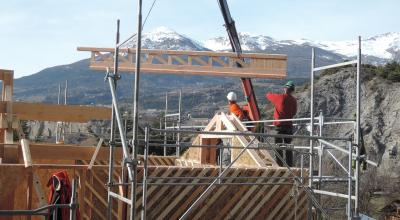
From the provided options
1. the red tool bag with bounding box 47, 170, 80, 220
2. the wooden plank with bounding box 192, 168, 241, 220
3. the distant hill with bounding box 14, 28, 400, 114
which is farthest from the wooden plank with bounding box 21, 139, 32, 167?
the distant hill with bounding box 14, 28, 400, 114

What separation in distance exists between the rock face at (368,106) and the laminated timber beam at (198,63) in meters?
18.6

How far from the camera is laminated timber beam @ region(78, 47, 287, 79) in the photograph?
51.1ft

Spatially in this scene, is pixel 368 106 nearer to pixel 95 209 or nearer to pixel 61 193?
pixel 95 209

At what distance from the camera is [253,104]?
16.9 meters

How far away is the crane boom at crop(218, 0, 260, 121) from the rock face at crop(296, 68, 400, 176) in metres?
17.3

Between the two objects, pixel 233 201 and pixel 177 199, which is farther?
pixel 233 201

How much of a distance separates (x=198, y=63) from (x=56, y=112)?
690 cm

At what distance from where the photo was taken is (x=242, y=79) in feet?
56.4

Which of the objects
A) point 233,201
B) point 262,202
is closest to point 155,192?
point 233,201

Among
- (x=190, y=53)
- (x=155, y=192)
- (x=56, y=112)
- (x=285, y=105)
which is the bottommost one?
(x=155, y=192)

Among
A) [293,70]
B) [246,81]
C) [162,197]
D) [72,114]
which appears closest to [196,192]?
[162,197]

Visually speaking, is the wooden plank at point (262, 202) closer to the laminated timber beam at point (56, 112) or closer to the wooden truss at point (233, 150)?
the wooden truss at point (233, 150)

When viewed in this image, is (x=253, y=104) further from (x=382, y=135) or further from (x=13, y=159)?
(x=382, y=135)

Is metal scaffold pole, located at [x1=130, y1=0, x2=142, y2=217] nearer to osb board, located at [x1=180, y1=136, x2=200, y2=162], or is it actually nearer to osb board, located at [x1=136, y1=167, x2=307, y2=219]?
osb board, located at [x1=136, y1=167, x2=307, y2=219]
